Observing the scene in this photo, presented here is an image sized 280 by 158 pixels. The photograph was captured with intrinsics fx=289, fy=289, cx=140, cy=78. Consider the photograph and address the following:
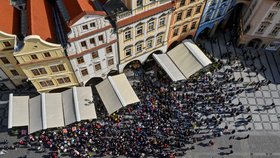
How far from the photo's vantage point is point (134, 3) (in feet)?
116

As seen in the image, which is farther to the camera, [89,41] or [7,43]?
[89,41]

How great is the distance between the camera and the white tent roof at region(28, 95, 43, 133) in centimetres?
4030

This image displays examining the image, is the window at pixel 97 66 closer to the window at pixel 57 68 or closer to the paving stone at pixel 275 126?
the window at pixel 57 68

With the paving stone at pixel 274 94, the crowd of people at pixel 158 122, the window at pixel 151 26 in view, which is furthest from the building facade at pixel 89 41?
the paving stone at pixel 274 94

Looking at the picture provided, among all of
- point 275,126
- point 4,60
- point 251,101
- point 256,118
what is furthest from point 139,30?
point 275,126

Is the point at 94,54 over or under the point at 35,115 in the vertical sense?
over

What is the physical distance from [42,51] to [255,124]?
32.6 meters

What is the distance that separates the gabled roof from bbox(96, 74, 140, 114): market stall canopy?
40.1ft

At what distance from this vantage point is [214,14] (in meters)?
46.9

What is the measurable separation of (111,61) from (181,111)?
1322 cm

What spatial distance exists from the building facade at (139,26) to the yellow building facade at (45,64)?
26.0 ft

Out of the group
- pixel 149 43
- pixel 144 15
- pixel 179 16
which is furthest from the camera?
pixel 149 43

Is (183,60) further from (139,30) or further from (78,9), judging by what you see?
(78,9)

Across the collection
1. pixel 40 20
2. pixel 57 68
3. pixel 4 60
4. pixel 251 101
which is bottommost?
pixel 251 101
